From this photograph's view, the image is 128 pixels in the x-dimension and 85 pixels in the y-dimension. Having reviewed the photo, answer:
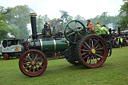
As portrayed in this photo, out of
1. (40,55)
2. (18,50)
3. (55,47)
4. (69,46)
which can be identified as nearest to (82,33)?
(69,46)

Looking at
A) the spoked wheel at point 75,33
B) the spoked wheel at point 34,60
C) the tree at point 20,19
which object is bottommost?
the spoked wheel at point 34,60

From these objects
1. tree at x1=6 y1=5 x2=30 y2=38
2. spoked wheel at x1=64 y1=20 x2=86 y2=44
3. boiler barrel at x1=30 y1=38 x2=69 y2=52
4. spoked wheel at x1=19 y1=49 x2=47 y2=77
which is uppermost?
tree at x1=6 y1=5 x2=30 y2=38

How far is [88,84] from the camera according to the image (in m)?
3.26

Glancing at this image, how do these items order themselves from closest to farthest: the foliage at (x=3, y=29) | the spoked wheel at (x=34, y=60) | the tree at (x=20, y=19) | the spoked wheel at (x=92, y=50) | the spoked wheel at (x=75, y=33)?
the spoked wheel at (x=34, y=60) → the spoked wheel at (x=92, y=50) → the spoked wheel at (x=75, y=33) → the foliage at (x=3, y=29) → the tree at (x=20, y=19)

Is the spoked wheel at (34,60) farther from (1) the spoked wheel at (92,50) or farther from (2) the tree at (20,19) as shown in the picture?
(2) the tree at (20,19)

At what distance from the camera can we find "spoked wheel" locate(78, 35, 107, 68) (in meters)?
5.00

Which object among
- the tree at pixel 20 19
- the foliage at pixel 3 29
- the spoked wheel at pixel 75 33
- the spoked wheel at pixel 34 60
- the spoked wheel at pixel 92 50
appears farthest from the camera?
the tree at pixel 20 19

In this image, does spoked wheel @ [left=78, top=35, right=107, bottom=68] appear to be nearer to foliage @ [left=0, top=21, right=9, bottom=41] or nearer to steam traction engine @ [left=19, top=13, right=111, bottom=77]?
steam traction engine @ [left=19, top=13, right=111, bottom=77]

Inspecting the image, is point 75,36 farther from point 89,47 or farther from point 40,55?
point 40,55

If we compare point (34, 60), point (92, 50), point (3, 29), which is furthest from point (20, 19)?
point (34, 60)

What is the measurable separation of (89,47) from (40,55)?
5.72 ft

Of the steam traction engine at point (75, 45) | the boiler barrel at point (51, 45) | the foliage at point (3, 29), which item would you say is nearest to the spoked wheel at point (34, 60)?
the steam traction engine at point (75, 45)

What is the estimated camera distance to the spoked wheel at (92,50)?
5.00 meters

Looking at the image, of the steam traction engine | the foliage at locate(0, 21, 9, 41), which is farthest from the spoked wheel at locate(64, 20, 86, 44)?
the foliage at locate(0, 21, 9, 41)
